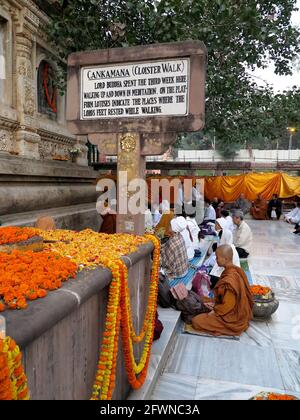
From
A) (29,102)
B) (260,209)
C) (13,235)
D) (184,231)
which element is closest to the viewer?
(13,235)

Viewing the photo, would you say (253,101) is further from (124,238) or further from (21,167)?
(124,238)

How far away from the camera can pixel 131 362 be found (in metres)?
2.72

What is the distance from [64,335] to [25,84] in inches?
230

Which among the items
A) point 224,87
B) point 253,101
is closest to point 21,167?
point 224,87

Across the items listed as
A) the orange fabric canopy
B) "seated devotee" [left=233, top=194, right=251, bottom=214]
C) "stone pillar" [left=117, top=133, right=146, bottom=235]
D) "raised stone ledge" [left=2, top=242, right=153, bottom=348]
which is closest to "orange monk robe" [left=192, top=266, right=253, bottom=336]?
"stone pillar" [left=117, top=133, right=146, bottom=235]

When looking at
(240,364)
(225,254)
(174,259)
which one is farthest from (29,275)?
(174,259)

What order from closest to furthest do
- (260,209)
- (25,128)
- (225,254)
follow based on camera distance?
(225,254) → (25,128) → (260,209)

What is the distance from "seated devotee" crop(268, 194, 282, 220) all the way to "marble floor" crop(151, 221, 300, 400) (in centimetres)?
1319

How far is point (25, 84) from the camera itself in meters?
6.46

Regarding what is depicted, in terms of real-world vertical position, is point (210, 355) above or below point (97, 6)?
below

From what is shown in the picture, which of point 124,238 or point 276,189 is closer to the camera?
point 124,238

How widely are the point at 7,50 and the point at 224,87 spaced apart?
5.26 m

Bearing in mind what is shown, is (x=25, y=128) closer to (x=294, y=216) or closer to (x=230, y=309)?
(x=230, y=309)

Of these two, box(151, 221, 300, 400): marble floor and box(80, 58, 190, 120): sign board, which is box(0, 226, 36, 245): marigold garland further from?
box(151, 221, 300, 400): marble floor
